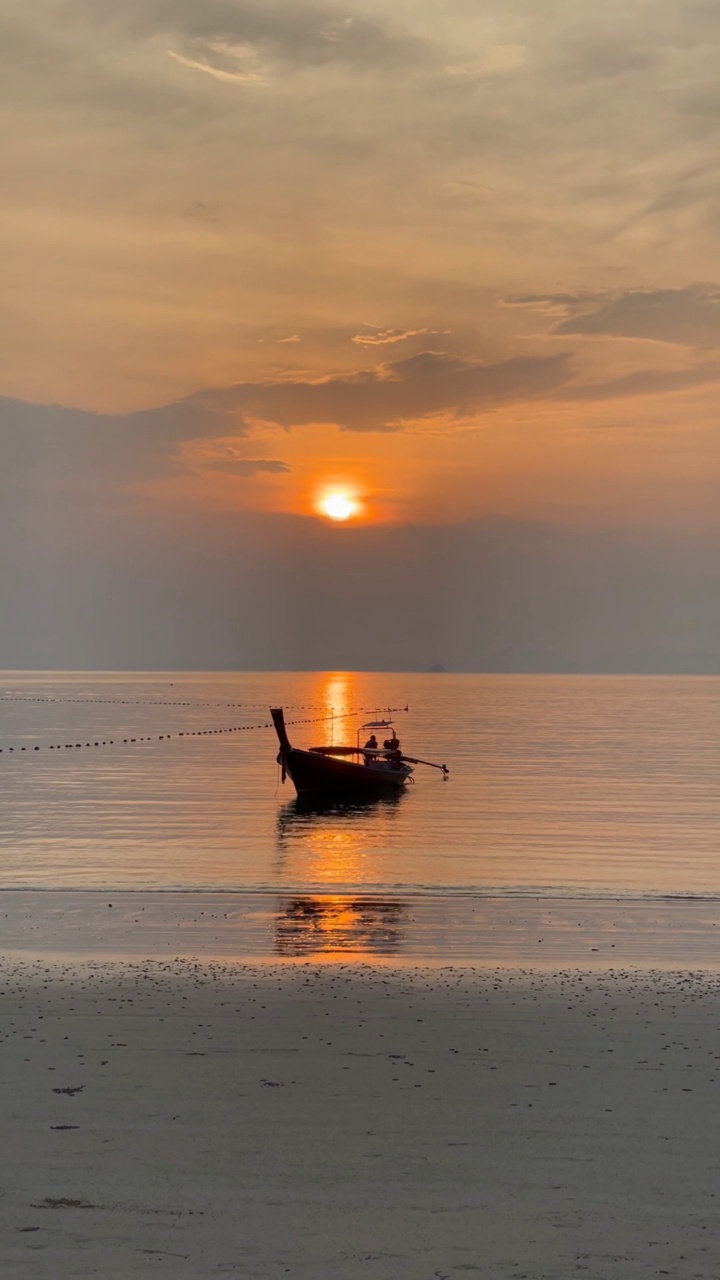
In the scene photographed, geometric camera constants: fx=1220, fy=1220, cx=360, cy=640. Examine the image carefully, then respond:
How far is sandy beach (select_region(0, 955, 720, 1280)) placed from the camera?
8.80 meters

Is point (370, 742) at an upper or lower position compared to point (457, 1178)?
upper

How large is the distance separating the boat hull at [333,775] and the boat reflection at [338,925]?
31512 mm

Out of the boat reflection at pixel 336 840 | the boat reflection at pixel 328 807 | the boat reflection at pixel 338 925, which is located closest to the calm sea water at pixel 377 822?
the boat reflection at pixel 336 840

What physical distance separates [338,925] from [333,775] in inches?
1452

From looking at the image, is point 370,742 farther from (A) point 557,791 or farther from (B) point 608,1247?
(B) point 608,1247

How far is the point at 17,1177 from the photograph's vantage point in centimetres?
989

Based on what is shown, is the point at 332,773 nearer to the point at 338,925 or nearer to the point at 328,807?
the point at 328,807

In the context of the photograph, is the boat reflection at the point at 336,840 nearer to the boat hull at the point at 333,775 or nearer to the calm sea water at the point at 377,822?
the calm sea water at the point at 377,822

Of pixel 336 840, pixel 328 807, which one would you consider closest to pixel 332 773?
pixel 328 807

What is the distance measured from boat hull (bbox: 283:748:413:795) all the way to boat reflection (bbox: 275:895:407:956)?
31512 millimetres

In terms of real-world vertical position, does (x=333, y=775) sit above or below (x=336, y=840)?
above

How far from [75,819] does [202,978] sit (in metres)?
29.9

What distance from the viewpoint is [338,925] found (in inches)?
939

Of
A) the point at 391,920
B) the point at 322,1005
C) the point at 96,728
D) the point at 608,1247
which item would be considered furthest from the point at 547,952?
the point at 96,728
